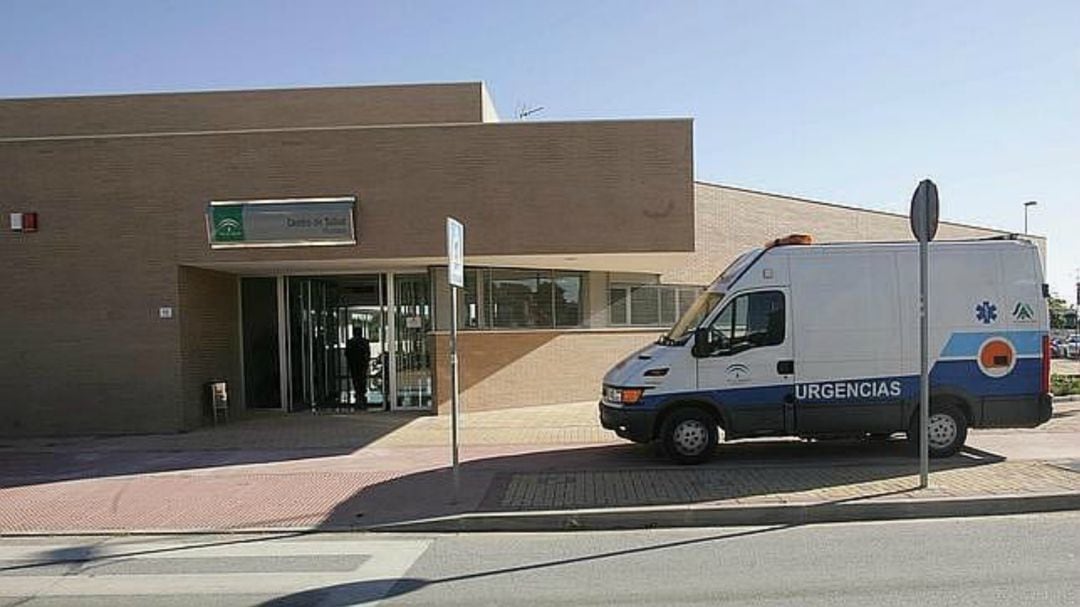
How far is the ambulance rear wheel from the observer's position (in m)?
10.7

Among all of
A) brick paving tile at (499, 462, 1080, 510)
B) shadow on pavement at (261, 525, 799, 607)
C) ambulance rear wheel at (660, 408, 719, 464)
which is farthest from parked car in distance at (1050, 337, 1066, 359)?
shadow on pavement at (261, 525, 799, 607)

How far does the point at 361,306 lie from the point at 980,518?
42.4ft

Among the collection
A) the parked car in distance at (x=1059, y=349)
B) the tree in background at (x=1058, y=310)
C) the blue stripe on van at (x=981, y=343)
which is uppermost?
the blue stripe on van at (x=981, y=343)

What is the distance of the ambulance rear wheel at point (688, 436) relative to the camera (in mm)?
10711

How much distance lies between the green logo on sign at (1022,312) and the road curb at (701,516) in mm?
3251

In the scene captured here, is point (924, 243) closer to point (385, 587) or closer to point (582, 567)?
point (582, 567)

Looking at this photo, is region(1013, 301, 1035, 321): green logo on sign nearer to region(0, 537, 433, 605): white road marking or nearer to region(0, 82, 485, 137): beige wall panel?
region(0, 537, 433, 605): white road marking

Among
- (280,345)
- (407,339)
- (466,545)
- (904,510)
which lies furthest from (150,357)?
(904,510)

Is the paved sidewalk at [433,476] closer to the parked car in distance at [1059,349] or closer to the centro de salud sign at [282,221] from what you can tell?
the centro de salud sign at [282,221]

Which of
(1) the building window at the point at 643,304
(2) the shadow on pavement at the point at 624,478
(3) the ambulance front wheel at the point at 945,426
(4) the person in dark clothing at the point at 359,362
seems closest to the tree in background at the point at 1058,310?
(1) the building window at the point at 643,304

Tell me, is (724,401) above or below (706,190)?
below

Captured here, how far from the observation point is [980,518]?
8.23 m

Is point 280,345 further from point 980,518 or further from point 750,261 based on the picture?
point 980,518

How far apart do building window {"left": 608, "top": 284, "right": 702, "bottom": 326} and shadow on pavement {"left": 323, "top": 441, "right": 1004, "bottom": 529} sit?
696 centimetres
